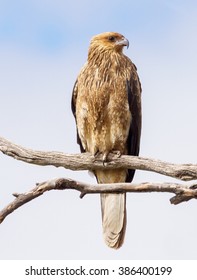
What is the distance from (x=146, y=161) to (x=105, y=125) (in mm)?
985

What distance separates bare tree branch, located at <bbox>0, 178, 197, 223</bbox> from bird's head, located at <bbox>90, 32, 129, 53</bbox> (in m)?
2.59

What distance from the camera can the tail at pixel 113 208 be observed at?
35.7 ft

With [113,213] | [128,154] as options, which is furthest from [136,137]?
[113,213]

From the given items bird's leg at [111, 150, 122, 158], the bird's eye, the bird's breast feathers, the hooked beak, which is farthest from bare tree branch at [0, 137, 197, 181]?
the bird's eye

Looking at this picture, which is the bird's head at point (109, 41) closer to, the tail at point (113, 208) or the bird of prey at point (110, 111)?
the bird of prey at point (110, 111)

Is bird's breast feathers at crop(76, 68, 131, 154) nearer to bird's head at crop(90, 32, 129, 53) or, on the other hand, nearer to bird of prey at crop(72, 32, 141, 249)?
bird of prey at crop(72, 32, 141, 249)

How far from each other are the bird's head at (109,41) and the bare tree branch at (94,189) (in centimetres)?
259

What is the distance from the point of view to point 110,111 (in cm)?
1048

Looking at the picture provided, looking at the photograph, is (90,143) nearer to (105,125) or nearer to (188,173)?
(105,125)

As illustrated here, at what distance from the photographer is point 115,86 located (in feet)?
34.7

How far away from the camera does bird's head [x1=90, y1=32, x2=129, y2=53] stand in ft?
36.4

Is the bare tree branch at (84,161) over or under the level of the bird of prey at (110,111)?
under

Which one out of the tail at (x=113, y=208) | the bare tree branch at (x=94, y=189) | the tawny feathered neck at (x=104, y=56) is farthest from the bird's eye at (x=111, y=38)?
the bare tree branch at (x=94, y=189)

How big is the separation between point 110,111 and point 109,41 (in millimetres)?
1057
